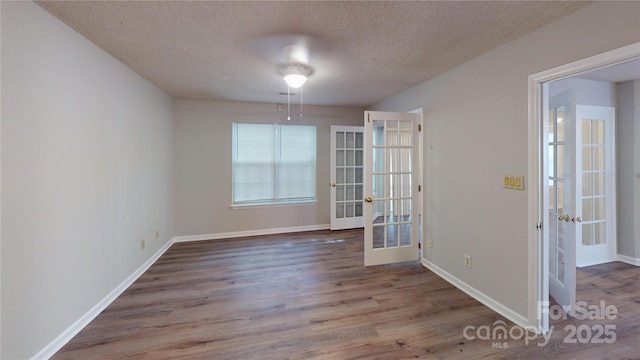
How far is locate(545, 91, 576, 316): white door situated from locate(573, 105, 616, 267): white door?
4.50ft

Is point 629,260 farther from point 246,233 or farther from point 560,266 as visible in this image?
point 246,233

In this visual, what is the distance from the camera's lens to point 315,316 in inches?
90.9

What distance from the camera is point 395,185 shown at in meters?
3.49

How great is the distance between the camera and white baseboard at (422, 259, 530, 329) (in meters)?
2.18

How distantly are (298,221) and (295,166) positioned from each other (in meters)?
1.10

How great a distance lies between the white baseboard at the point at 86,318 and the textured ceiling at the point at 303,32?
2.36 m

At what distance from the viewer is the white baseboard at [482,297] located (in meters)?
2.18

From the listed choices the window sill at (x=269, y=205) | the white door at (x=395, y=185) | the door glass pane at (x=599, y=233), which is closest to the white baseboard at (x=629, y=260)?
the door glass pane at (x=599, y=233)

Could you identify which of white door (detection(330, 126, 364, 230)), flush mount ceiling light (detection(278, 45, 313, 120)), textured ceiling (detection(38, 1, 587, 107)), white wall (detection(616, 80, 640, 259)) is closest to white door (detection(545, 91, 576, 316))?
textured ceiling (detection(38, 1, 587, 107))

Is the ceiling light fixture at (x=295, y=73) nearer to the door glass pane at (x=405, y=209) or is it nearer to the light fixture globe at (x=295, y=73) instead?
the light fixture globe at (x=295, y=73)

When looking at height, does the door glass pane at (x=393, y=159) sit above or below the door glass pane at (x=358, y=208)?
above

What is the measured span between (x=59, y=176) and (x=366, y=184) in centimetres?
290

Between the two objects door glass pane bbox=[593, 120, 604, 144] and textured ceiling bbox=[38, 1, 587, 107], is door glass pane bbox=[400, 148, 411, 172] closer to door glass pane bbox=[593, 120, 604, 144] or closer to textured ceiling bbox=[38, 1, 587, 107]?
textured ceiling bbox=[38, 1, 587, 107]

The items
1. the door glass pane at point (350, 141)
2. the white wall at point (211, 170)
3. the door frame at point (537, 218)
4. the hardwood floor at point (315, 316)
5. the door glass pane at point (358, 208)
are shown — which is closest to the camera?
the hardwood floor at point (315, 316)
